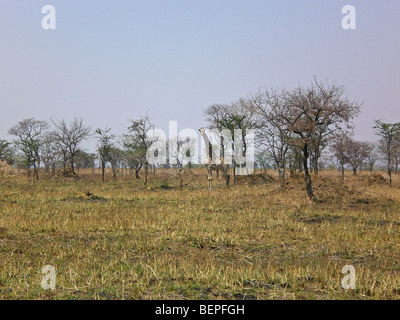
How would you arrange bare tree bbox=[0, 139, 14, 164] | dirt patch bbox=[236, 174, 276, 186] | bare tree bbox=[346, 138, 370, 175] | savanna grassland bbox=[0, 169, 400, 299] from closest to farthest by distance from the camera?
savanna grassland bbox=[0, 169, 400, 299], dirt patch bbox=[236, 174, 276, 186], bare tree bbox=[346, 138, 370, 175], bare tree bbox=[0, 139, 14, 164]

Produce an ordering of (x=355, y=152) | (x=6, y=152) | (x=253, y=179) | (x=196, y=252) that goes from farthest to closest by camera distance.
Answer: (x=6, y=152), (x=355, y=152), (x=253, y=179), (x=196, y=252)

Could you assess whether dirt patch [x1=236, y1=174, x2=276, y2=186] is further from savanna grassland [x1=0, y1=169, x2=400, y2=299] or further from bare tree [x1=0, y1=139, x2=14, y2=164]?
bare tree [x1=0, y1=139, x2=14, y2=164]

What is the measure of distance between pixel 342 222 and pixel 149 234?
7.03m

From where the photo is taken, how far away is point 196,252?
8.75 m

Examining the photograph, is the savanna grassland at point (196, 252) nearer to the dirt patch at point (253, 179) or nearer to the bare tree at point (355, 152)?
the dirt patch at point (253, 179)

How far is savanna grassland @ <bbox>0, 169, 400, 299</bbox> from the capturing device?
235 inches

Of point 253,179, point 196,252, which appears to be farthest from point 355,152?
point 196,252

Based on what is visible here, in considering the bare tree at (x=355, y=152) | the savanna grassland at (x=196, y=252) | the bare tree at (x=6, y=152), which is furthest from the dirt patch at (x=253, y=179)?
the bare tree at (x=6, y=152)

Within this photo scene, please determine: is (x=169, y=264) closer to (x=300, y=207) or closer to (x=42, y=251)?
(x=42, y=251)

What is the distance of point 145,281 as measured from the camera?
631 centimetres

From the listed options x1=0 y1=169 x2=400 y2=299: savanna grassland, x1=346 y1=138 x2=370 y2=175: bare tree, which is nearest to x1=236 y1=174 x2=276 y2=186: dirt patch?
x1=346 y1=138 x2=370 y2=175: bare tree

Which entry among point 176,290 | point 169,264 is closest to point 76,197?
point 169,264

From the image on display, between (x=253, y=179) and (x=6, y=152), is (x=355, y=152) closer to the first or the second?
(x=253, y=179)

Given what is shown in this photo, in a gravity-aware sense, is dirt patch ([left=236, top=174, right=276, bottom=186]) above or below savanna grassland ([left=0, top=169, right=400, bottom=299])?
above
